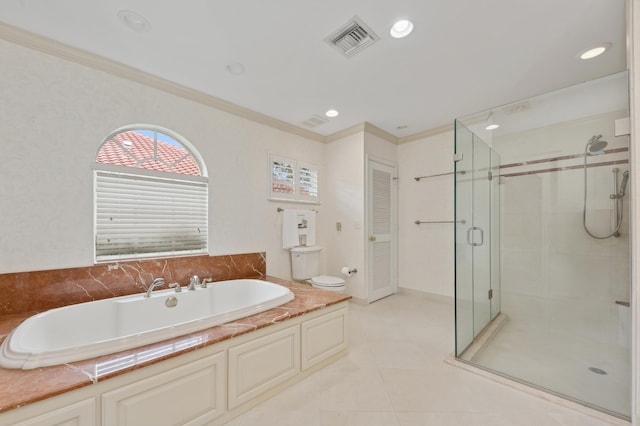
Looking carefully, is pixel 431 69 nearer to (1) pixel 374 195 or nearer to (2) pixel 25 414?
(1) pixel 374 195

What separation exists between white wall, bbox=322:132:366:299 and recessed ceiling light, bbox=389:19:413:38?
1612 millimetres

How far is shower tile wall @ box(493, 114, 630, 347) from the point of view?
6.53 ft

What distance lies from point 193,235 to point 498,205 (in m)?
3.12

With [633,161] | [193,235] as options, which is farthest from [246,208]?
[633,161]

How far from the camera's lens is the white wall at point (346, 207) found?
3.38 metres

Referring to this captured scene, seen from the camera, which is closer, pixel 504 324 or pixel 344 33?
pixel 344 33

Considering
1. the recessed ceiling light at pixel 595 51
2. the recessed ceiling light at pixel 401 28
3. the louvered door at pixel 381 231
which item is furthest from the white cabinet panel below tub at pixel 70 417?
the recessed ceiling light at pixel 595 51

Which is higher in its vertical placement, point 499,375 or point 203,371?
point 203,371

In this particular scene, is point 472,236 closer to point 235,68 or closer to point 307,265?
point 307,265

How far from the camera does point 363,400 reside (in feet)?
5.24

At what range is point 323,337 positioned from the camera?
1945mm

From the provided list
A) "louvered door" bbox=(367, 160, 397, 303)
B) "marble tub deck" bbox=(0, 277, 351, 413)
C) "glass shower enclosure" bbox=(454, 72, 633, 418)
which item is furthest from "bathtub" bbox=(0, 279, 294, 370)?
"glass shower enclosure" bbox=(454, 72, 633, 418)

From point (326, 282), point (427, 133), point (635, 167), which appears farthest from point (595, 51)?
point (326, 282)

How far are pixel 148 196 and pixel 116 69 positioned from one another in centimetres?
107
